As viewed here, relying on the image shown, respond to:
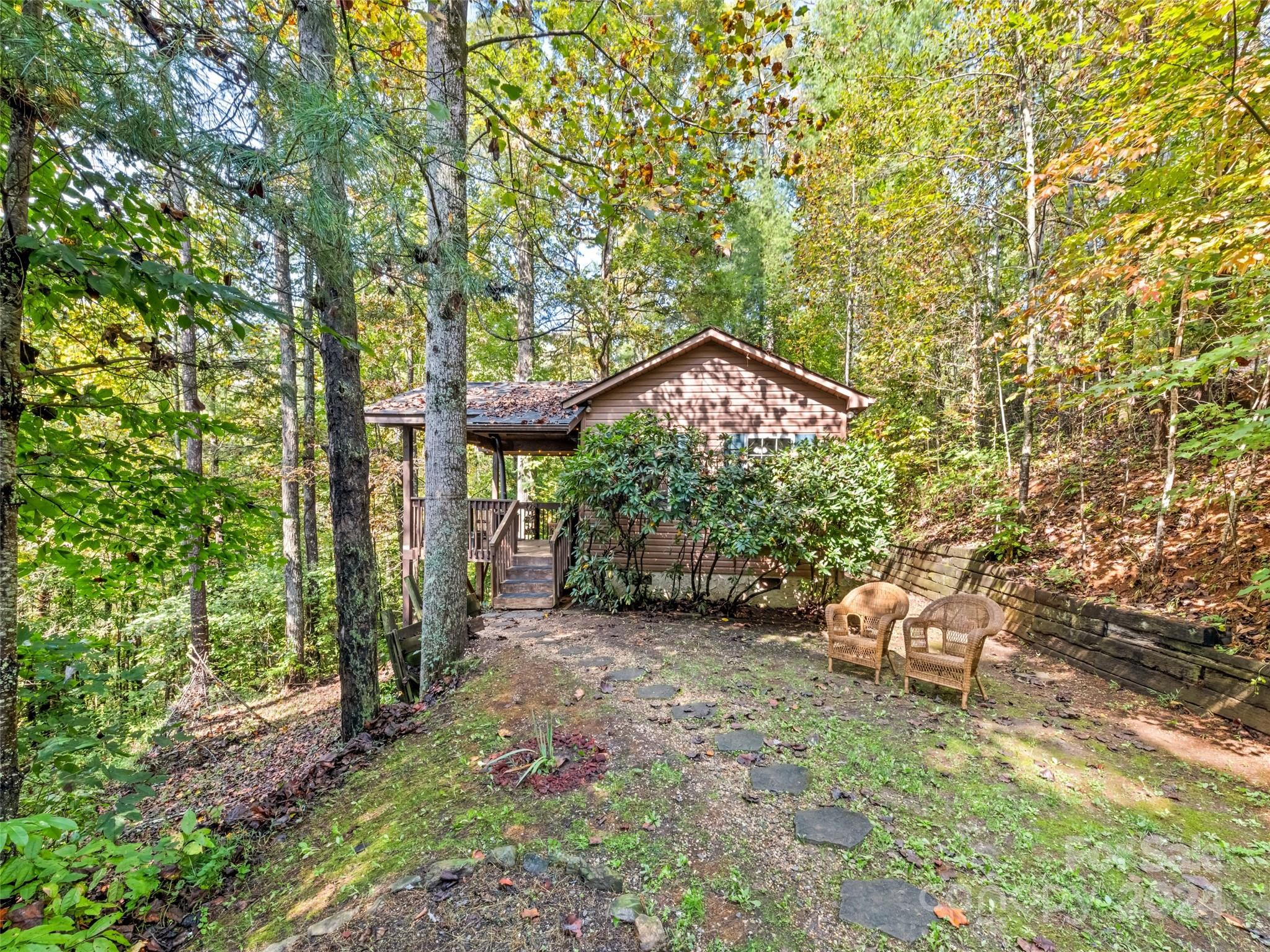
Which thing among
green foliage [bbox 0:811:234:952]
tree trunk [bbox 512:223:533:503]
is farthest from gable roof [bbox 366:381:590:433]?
green foliage [bbox 0:811:234:952]

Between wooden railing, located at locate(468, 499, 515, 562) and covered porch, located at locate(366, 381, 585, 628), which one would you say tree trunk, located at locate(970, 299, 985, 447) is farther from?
wooden railing, located at locate(468, 499, 515, 562)

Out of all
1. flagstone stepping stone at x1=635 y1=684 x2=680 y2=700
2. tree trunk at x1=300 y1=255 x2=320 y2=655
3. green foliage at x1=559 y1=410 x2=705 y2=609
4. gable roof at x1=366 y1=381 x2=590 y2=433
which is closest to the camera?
flagstone stepping stone at x1=635 y1=684 x2=680 y2=700

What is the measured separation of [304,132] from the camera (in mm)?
2209

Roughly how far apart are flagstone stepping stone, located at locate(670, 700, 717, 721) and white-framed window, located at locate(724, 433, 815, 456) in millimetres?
5478

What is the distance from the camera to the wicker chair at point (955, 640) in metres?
4.11

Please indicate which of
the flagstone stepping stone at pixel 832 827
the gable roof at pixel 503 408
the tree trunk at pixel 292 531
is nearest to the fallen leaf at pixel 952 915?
the flagstone stepping stone at pixel 832 827

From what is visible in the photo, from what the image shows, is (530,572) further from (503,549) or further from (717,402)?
(717,402)

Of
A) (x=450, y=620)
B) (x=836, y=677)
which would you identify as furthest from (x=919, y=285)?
(x=450, y=620)

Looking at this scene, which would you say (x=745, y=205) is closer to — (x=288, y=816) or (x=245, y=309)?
(x=245, y=309)

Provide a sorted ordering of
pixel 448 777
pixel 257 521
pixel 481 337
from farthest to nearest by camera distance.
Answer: pixel 481 337, pixel 257 521, pixel 448 777

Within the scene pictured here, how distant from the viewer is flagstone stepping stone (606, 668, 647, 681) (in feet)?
15.4

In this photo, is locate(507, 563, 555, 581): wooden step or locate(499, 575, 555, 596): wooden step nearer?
locate(499, 575, 555, 596): wooden step

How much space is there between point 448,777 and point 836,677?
3738 mm

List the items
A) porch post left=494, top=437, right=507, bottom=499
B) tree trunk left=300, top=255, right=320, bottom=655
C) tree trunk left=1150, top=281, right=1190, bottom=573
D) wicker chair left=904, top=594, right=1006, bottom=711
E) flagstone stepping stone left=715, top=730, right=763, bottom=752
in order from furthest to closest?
porch post left=494, top=437, right=507, bottom=499, tree trunk left=300, top=255, right=320, bottom=655, tree trunk left=1150, top=281, right=1190, bottom=573, wicker chair left=904, top=594, right=1006, bottom=711, flagstone stepping stone left=715, top=730, right=763, bottom=752
